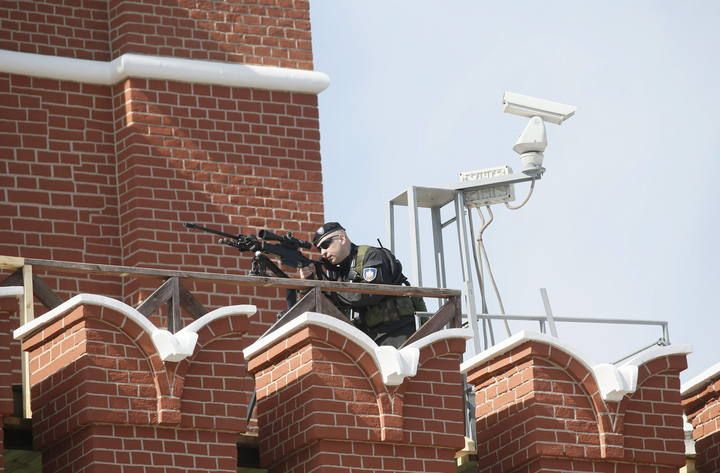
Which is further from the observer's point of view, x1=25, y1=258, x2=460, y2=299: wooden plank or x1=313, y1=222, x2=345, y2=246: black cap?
x1=313, y1=222, x2=345, y2=246: black cap

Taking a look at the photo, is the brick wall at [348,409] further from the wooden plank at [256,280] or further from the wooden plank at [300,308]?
the wooden plank at [256,280]

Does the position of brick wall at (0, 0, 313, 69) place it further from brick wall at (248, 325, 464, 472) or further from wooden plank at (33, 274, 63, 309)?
brick wall at (248, 325, 464, 472)

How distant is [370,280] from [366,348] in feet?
2.95

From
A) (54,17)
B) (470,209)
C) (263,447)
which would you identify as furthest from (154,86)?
(263,447)

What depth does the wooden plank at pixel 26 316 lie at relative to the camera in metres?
16.7

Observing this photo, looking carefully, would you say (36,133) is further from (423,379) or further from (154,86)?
(423,379)

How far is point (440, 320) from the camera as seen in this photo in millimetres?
17875

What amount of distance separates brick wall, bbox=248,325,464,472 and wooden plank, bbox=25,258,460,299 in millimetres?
404

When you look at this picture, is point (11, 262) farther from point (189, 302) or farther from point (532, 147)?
point (532, 147)

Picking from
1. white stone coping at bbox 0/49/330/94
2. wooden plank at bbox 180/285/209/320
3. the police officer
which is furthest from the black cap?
white stone coping at bbox 0/49/330/94

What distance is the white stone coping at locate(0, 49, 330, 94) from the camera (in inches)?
800

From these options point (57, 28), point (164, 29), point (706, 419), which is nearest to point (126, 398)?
point (57, 28)

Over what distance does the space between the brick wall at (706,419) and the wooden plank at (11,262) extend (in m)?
5.74

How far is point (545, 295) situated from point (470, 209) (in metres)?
1.81
